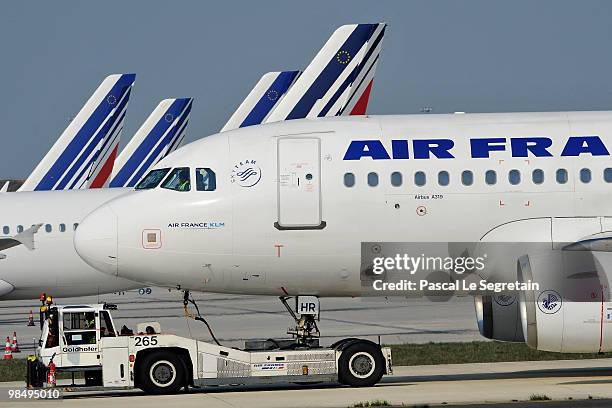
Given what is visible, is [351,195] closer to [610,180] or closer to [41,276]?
[610,180]

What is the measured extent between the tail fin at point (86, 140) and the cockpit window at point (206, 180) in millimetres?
33010

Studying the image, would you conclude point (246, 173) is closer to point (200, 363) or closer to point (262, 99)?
point (200, 363)

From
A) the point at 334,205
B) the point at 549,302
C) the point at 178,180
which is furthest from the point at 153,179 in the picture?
the point at 549,302

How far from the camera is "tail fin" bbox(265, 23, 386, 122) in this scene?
40.5 m

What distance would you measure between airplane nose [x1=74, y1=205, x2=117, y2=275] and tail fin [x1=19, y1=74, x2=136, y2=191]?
32553 millimetres

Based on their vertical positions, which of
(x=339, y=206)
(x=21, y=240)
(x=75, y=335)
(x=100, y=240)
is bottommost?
(x=75, y=335)

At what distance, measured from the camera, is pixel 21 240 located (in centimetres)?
4131

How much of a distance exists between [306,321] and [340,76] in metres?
18.3

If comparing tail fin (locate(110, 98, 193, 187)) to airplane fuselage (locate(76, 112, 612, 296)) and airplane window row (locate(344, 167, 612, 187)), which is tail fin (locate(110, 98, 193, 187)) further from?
airplane window row (locate(344, 167, 612, 187))

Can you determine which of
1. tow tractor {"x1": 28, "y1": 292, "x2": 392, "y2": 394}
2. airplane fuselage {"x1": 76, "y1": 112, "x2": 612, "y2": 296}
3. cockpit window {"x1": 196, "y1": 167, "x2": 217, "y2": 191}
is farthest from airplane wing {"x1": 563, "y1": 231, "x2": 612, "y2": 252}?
cockpit window {"x1": 196, "y1": 167, "x2": 217, "y2": 191}

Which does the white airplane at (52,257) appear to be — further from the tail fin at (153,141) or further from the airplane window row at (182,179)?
the tail fin at (153,141)

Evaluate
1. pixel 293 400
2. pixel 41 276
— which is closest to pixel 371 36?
pixel 41 276

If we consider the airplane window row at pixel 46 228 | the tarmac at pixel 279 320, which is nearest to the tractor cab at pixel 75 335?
the tarmac at pixel 279 320

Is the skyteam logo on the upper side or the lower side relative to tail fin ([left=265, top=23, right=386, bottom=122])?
lower
